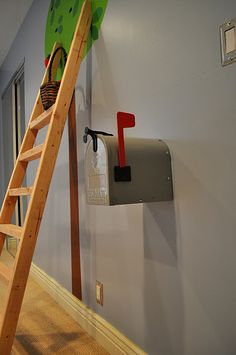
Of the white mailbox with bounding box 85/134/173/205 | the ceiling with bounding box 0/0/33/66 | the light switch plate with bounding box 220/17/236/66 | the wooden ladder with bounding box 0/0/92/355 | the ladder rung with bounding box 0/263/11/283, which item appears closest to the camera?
the light switch plate with bounding box 220/17/236/66

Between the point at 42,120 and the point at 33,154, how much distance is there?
192 mm

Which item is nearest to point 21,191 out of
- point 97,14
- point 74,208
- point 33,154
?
point 33,154

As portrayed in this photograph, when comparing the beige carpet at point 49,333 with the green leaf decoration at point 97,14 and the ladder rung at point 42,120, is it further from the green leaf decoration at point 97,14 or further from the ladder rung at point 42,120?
the green leaf decoration at point 97,14

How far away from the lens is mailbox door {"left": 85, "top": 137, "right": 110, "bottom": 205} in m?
0.97

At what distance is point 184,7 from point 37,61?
5.96 feet

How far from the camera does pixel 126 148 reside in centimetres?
98

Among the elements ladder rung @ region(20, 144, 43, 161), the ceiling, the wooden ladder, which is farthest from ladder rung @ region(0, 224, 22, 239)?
the ceiling

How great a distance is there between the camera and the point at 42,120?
1.53m

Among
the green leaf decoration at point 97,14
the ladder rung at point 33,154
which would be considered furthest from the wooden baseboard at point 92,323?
the green leaf decoration at point 97,14

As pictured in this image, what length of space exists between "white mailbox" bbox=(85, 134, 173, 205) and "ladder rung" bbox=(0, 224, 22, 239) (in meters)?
0.51

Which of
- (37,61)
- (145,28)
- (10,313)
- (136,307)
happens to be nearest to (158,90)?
(145,28)

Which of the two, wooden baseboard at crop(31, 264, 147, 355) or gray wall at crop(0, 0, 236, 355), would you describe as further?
wooden baseboard at crop(31, 264, 147, 355)

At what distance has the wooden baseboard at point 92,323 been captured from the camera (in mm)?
1256

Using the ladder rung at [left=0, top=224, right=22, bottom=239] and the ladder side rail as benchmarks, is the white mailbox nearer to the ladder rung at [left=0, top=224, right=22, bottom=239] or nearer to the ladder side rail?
the ladder rung at [left=0, top=224, right=22, bottom=239]
